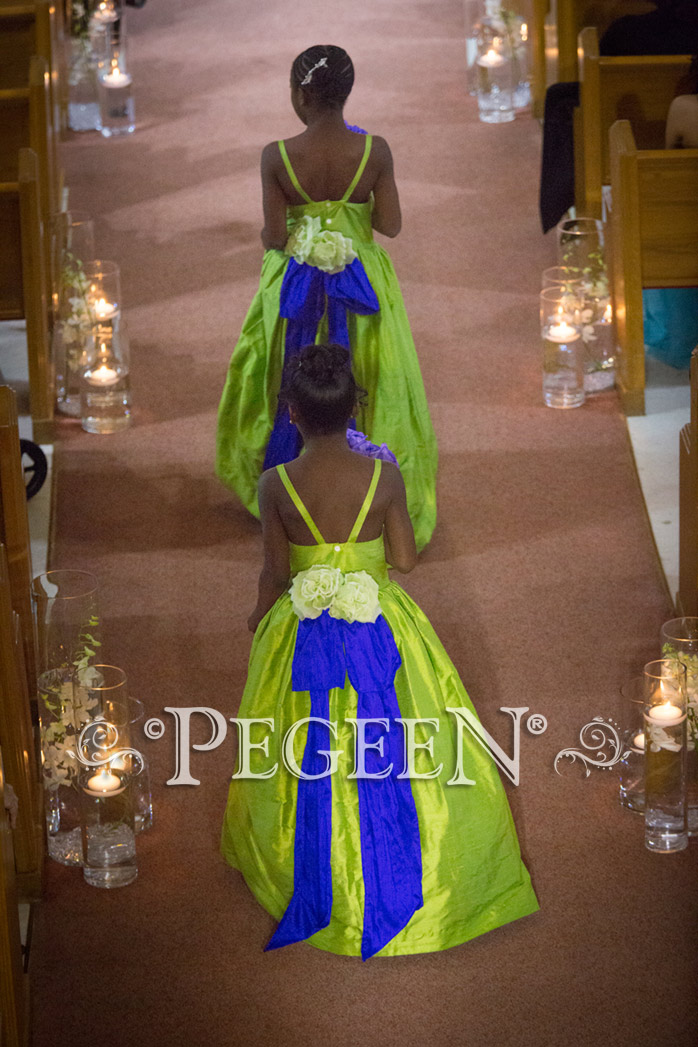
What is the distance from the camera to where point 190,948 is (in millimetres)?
3562

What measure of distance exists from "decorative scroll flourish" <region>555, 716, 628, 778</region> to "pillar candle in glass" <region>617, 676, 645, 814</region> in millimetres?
60

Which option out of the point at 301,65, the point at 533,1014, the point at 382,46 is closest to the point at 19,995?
the point at 533,1014

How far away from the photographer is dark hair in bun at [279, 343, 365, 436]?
131 inches

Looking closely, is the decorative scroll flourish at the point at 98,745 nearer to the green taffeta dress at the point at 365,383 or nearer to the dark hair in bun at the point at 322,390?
the dark hair in bun at the point at 322,390

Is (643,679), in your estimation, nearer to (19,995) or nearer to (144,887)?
(144,887)

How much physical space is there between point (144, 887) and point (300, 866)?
18.8 inches

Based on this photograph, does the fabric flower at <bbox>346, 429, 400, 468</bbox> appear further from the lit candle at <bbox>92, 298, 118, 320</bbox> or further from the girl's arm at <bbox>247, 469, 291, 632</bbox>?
the lit candle at <bbox>92, 298, 118, 320</bbox>

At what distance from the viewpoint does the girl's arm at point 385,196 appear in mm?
4492

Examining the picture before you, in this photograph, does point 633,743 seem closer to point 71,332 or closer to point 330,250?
point 330,250

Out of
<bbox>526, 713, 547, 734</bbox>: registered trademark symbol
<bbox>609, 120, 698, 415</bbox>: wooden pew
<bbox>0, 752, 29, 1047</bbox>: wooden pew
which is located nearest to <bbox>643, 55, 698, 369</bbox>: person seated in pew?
<bbox>609, 120, 698, 415</bbox>: wooden pew

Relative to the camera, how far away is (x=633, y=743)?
12.9 feet

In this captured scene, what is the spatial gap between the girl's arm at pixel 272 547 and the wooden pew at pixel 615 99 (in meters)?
3.17

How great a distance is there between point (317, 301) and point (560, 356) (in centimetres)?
136

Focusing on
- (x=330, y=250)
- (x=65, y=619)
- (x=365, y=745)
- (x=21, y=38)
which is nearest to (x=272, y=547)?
(x=365, y=745)
